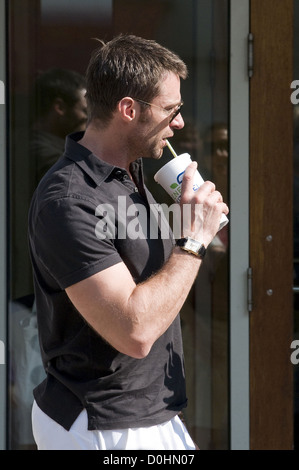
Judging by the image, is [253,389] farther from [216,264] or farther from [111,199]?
[111,199]

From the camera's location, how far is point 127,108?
196cm

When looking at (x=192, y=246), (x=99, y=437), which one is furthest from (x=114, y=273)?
(x=99, y=437)

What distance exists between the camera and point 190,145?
3.38 metres

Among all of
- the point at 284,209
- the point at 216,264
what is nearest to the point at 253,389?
the point at 216,264

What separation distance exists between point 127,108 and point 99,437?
816mm

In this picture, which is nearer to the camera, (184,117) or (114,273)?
(114,273)

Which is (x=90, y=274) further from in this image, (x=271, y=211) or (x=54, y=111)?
(x=54, y=111)

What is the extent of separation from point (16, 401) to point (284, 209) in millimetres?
1447

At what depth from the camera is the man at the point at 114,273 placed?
1.75m

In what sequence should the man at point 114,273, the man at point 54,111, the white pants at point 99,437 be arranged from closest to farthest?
the man at point 114,273
the white pants at point 99,437
the man at point 54,111

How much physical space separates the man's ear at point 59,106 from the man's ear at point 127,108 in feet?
4.81

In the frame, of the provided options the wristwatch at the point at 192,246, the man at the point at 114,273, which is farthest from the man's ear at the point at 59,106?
the wristwatch at the point at 192,246

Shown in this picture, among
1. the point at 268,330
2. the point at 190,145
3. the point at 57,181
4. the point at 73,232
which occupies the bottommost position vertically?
the point at 268,330

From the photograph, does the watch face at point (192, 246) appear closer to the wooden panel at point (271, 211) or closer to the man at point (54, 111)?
the wooden panel at point (271, 211)
